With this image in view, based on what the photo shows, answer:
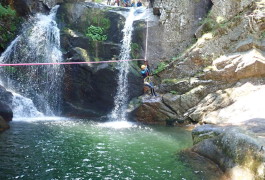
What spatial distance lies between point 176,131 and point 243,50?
6308 mm

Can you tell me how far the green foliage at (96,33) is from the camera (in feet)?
52.2

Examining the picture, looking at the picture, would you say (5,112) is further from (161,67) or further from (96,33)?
(161,67)

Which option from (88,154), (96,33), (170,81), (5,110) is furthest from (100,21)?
(88,154)

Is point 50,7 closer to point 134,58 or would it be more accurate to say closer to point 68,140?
point 134,58

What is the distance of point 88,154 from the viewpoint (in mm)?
6926

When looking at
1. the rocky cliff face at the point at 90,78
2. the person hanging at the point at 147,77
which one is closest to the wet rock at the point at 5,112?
the rocky cliff face at the point at 90,78

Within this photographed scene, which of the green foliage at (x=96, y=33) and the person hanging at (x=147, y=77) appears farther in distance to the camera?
the green foliage at (x=96, y=33)

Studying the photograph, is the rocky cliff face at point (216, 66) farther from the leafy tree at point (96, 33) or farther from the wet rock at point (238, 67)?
the leafy tree at point (96, 33)

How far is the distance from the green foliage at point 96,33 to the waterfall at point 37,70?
220 centimetres

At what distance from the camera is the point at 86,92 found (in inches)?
583

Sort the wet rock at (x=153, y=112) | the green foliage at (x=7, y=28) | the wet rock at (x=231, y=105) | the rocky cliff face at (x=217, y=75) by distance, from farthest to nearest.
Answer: the green foliage at (x=7, y=28) < the wet rock at (x=153, y=112) < the rocky cliff face at (x=217, y=75) < the wet rock at (x=231, y=105)

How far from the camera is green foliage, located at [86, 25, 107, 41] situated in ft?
52.2

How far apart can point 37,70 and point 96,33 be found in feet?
16.0

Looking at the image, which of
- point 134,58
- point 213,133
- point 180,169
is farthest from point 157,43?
point 180,169
